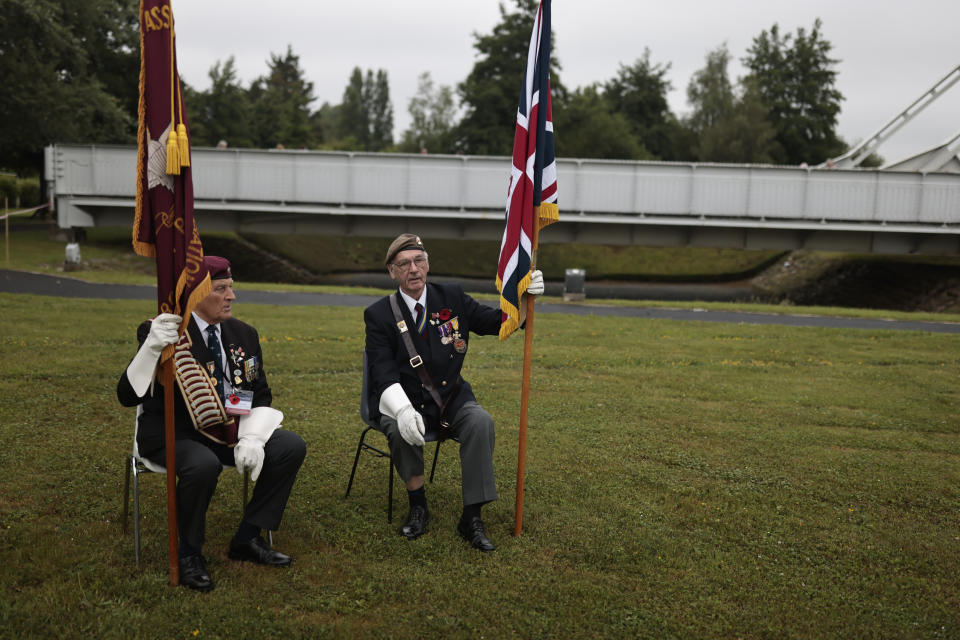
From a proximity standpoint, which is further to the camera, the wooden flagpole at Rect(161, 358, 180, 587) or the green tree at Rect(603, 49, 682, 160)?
the green tree at Rect(603, 49, 682, 160)

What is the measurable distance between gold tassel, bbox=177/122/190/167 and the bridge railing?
25.1m

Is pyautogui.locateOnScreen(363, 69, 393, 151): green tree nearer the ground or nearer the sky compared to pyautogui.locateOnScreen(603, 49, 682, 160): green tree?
nearer the sky

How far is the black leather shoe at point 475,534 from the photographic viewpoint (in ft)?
17.2

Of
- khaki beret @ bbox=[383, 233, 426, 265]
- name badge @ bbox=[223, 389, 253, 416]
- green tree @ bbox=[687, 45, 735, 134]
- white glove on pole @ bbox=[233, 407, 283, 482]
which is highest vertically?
green tree @ bbox=[687, 45, 735, 134]

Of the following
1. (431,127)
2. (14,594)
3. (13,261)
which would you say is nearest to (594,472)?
(14,594)

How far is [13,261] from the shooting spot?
25.0m

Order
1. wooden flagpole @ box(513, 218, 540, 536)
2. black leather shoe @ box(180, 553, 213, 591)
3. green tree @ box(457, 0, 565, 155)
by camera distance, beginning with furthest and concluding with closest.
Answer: green tree @ box(457, 0, 565, 155)
wooden flagpole @ box(513, 218, 540, 536)
black leather shoe @ box(180, 553, 213, 591)

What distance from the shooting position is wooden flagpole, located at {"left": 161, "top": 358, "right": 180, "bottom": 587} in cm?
443

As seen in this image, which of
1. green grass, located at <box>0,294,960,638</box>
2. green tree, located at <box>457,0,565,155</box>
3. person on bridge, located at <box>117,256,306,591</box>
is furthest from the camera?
green tree, located at <box>457,0,565,155</box>

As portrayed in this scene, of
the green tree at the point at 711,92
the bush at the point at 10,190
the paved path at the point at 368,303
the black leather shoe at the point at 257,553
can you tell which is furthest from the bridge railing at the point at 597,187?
the green tree at the point at 711,92

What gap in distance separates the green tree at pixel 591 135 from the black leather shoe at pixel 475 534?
49454 mm

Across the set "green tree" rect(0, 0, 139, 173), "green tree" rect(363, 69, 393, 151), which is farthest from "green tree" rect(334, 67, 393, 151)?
"green tree" rect(0, 0, 139, 173)

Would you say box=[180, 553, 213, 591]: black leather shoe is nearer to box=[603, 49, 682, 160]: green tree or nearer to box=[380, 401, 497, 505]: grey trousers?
box=[380, 401, 497, 505]: grey trousers

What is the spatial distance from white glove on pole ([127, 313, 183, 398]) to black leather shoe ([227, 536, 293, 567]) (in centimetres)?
120
